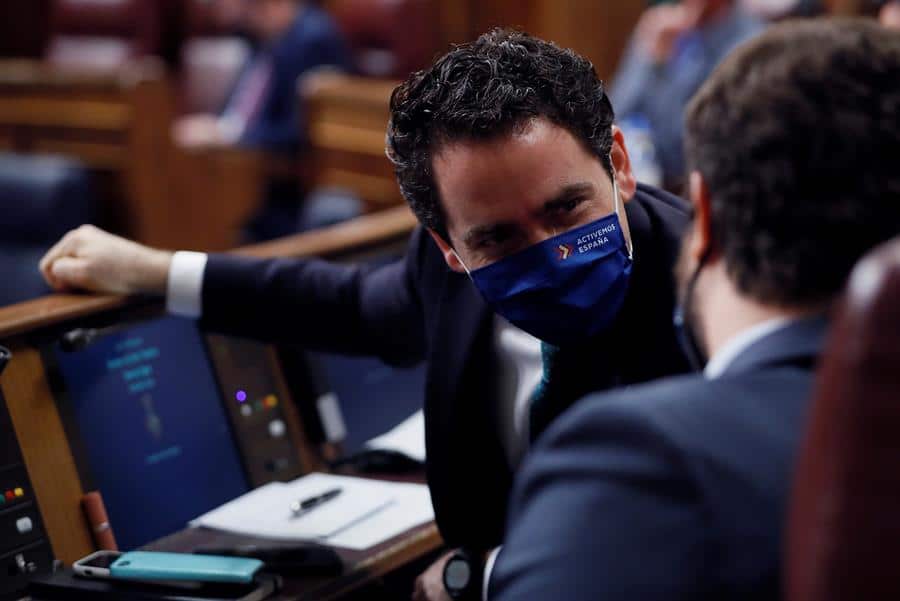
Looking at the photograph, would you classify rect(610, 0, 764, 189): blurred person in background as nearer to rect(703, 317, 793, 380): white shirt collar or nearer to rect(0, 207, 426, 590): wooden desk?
rect(0, 207, 426, 590): wooden desk

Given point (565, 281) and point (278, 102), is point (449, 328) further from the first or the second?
point (278, 102)

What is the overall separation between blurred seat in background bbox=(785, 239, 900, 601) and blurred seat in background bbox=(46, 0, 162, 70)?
5.63 metres

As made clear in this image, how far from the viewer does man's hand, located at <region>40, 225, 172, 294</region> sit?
5.81ft

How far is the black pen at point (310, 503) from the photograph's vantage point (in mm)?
1788

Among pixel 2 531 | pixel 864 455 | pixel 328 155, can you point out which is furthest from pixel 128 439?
pixel 328 155

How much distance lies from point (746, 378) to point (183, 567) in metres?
0.81

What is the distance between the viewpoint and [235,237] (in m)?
5.11

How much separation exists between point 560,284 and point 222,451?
26.2 inches

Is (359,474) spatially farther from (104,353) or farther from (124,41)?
(124,41)

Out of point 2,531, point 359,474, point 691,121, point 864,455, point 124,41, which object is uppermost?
point 124,41

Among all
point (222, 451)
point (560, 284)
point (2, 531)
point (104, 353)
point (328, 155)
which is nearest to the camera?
point (560, 284)

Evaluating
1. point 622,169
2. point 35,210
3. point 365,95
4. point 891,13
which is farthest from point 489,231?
point 365,95

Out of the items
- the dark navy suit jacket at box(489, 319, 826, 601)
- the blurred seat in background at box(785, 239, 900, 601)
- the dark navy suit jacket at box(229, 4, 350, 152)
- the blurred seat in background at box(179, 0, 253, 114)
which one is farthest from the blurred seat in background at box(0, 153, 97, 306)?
the blurred seat in background at box(785, 239, 900, 601)

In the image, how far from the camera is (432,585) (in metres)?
1.68
